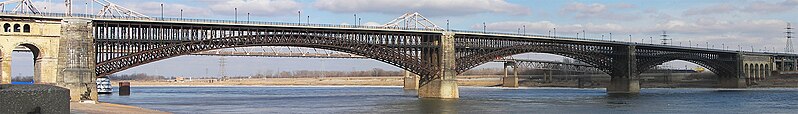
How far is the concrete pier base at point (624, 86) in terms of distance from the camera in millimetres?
157500

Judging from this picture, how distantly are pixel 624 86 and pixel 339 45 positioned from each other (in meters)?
69.6

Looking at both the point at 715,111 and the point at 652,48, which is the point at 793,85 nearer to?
the point at 652,48

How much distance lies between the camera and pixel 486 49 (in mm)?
126438

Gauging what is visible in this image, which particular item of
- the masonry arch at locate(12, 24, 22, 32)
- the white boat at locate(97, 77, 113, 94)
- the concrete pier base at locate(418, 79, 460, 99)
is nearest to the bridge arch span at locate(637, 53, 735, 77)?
the concrete pier base at locate(418, 79, 460, 99)

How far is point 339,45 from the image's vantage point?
4264 inches

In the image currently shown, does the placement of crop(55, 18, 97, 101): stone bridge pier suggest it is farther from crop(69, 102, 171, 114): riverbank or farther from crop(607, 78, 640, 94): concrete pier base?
crop(607, 78, 640, 94): concrete pier base

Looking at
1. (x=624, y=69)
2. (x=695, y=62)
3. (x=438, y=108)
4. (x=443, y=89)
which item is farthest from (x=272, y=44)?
(x=695, y=62)

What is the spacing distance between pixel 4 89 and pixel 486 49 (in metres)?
118

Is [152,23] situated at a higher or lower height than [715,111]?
higher

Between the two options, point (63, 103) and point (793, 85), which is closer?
point (63, 103)

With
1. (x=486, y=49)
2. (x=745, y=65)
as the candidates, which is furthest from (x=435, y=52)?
(x=745, y=65)

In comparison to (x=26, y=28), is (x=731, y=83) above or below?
below

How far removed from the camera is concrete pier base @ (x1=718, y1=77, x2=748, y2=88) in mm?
191250

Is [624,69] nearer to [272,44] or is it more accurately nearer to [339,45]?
[339,45]
